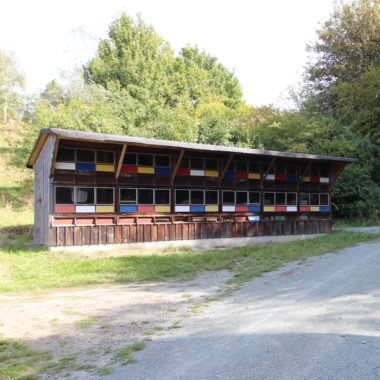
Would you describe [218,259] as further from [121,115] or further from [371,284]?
[121,115]

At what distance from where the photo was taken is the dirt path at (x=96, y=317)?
6.34 meters

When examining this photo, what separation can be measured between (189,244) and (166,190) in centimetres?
256

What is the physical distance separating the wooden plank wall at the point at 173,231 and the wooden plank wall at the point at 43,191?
95 centimetres

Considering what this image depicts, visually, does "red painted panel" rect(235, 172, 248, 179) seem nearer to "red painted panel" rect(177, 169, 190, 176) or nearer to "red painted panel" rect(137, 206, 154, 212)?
"red painted panel" rect(177, 169, 190, 176)

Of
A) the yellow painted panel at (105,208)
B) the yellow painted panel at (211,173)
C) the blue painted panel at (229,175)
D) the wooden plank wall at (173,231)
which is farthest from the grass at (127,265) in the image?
the blue painted panel at (229,175)

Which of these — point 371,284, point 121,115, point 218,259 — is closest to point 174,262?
point 218,259

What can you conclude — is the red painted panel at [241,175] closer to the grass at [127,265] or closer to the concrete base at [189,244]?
the concrete base at [189,244]

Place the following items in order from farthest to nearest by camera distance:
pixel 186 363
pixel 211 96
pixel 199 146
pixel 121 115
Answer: pixel 211 96
pixel 121 115
pixel 199 146
pixel 186 363

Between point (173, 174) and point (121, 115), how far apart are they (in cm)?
1651

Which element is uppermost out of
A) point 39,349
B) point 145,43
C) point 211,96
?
point 145,43

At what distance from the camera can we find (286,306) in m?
7.93

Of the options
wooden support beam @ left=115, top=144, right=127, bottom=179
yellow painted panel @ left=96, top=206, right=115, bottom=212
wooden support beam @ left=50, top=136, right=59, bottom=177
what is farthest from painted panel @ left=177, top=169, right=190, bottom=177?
wooden support beam @ left=50, top=136, right=59, bottom=177

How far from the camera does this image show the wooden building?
16812mm

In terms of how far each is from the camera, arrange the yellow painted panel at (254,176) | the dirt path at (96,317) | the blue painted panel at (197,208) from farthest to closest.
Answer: the yellow painted panel at (254,176) < the blue painted panel at (197,208) < the dirt path at (96,317)
